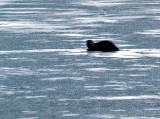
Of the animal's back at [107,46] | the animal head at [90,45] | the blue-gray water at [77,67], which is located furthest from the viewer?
the animal head at [90,45]

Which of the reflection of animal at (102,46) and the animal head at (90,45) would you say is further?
the animal head at (90,45)

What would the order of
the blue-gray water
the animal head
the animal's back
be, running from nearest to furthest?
the blue-gray water
the animal's back
the animal head

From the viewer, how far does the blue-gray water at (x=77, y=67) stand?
953 centimetres

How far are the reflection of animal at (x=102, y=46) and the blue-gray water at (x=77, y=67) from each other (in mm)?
130

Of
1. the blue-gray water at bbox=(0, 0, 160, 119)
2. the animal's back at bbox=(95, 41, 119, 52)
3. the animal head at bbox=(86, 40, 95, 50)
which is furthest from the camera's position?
the animal head at bbox=(86, 40, 95, 50)

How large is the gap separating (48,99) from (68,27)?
33.8 feet

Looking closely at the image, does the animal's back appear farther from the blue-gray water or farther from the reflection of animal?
the blue-gray water

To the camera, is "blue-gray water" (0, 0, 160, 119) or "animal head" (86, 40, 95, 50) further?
"animal head" (86, 40, 95, 50)

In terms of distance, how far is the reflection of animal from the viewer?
608 inches

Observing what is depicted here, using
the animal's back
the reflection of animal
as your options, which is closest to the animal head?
the reflection of animal

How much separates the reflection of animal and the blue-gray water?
5.1 inches

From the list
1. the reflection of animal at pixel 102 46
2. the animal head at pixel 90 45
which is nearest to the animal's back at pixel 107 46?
the reflection of animal at pixel 102 46

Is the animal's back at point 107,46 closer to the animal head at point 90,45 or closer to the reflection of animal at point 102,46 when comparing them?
the reflection of animal at point 102,46

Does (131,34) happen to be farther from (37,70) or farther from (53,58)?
(37,70)
